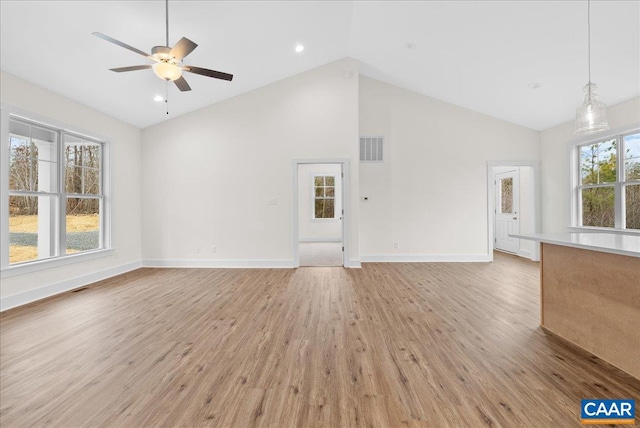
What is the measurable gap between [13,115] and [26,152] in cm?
47

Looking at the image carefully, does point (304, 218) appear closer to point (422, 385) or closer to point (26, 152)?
point (26, 152)

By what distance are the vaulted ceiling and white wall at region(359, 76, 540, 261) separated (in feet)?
1.35

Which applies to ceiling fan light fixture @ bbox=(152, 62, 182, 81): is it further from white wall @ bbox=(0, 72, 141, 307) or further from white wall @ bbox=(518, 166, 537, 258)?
white wall @ bbox=(518, 166, 537, 258)

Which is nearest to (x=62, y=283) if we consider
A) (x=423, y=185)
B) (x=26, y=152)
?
(x=26, y=152)

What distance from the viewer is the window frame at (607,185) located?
4578mm

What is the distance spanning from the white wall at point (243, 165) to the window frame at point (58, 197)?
82 cm

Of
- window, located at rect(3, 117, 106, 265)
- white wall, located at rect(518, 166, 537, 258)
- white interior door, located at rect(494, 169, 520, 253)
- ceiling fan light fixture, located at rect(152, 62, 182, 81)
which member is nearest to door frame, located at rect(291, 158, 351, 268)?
ceiling fan light fixture, located at rect(152, 62, 182, 81)

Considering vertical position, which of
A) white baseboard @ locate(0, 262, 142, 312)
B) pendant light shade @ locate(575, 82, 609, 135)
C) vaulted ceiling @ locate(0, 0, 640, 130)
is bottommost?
white baseboard @ locate(0, 262, 142, 312)

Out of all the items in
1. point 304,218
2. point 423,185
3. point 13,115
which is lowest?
point 304,218

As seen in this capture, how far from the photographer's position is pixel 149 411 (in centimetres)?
165

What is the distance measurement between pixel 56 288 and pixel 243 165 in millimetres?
3326

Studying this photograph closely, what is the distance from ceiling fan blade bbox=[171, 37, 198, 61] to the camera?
2.67 metres

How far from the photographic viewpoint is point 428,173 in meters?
6.23

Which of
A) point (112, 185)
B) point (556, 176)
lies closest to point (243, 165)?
point (112, 185)
